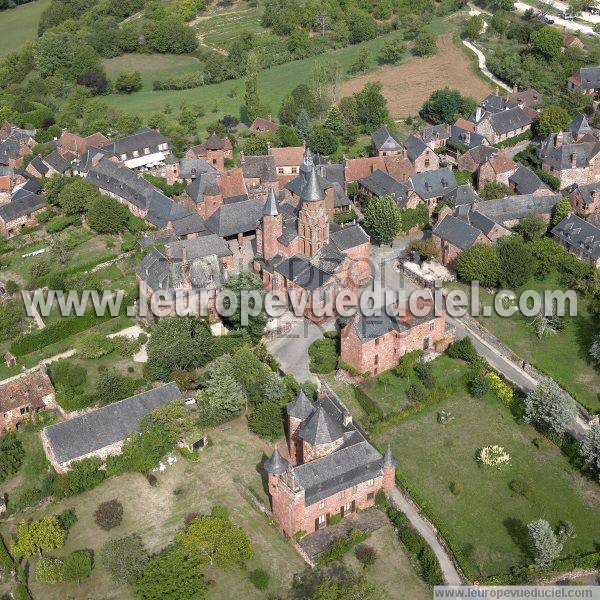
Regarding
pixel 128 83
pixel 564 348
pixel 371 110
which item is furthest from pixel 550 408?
pixel 128 83

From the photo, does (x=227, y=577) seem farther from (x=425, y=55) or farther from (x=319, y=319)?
A: (x=425, y=55)

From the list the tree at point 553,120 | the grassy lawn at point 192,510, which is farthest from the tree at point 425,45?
the grassy lawn at point 192,510

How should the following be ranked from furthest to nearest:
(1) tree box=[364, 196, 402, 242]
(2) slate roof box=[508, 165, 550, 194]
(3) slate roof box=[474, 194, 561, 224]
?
(2) slate roof box=[508, 165, 550, 194] < (3) slate roof box=[474, 194, 561, 224] < (1) tree box=[364, 196, 402, 242]

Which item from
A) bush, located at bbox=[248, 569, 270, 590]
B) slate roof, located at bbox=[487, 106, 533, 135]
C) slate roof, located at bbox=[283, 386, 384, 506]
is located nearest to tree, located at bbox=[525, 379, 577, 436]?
slate roof, located at bbox=[283, 386, 384, 506]

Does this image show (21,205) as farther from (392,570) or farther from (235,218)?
(392,570)

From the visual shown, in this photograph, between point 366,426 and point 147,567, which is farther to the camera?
point 366,426

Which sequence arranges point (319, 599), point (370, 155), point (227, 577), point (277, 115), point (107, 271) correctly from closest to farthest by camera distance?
point (319, 599) → point (227, 577) → point (107, 271) → point (370, 155) → point (277, 115)

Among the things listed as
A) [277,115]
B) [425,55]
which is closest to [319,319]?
[277,115]

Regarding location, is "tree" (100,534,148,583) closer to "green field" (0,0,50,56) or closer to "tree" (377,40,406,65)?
"tree" (377,40,406,65)
